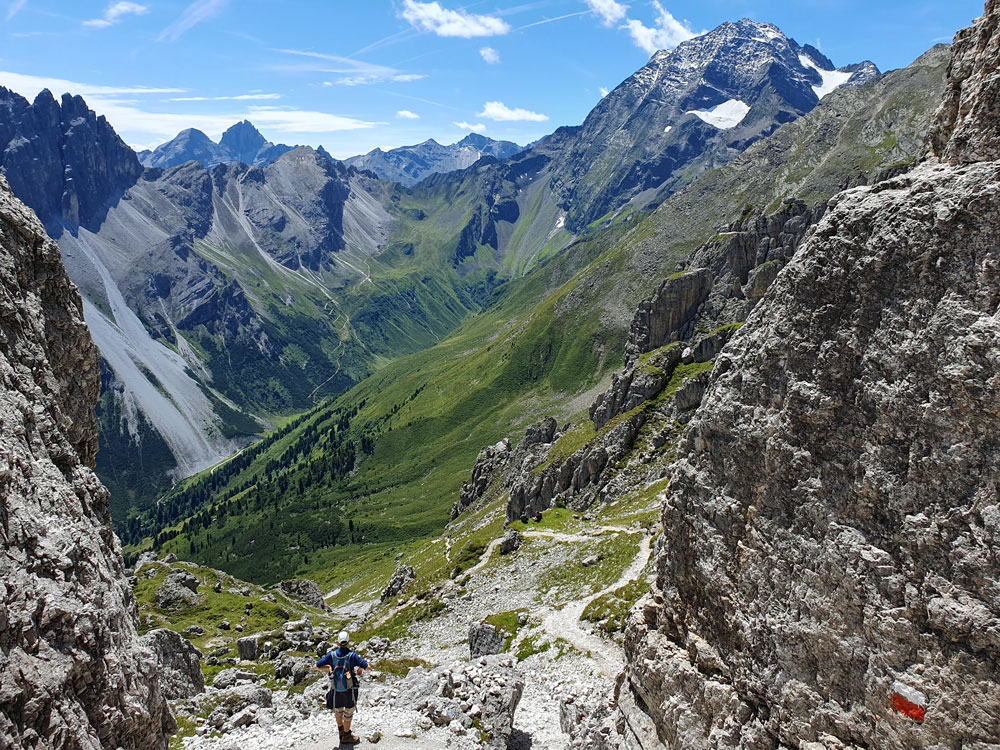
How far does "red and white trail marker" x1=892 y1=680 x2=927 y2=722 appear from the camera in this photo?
42.1 ft

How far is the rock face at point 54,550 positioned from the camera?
1344cm

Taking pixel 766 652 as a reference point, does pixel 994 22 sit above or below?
above

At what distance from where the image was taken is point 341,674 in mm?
24719

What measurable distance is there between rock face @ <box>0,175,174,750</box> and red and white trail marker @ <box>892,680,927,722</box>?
18206 millimetres

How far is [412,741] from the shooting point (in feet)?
87.9

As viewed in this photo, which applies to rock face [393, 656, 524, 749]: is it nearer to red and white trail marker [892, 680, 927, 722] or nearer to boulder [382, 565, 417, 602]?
red and white trail marker [892, 680, 927, 722]

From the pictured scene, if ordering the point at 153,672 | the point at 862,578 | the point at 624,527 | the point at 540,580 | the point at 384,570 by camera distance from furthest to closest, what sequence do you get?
the point at 384,570 → the point at 624,527 → the point at 540,580 → the point at 153,672 → the point at 862,578

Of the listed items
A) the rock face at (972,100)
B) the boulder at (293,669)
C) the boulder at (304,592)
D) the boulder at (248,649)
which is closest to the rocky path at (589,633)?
the boulder at (293,669)

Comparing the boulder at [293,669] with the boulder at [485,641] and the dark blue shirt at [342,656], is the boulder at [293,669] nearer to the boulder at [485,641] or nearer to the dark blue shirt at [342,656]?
the boulder at [485,641]

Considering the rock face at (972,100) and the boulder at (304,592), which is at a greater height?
the rock face at (972,100)

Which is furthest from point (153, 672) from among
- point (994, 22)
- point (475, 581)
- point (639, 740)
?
point (475, 581)

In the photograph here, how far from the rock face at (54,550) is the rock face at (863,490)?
1564 centimetres

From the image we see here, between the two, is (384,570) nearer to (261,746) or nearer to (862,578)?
(261,746)

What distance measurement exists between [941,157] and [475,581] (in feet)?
220
